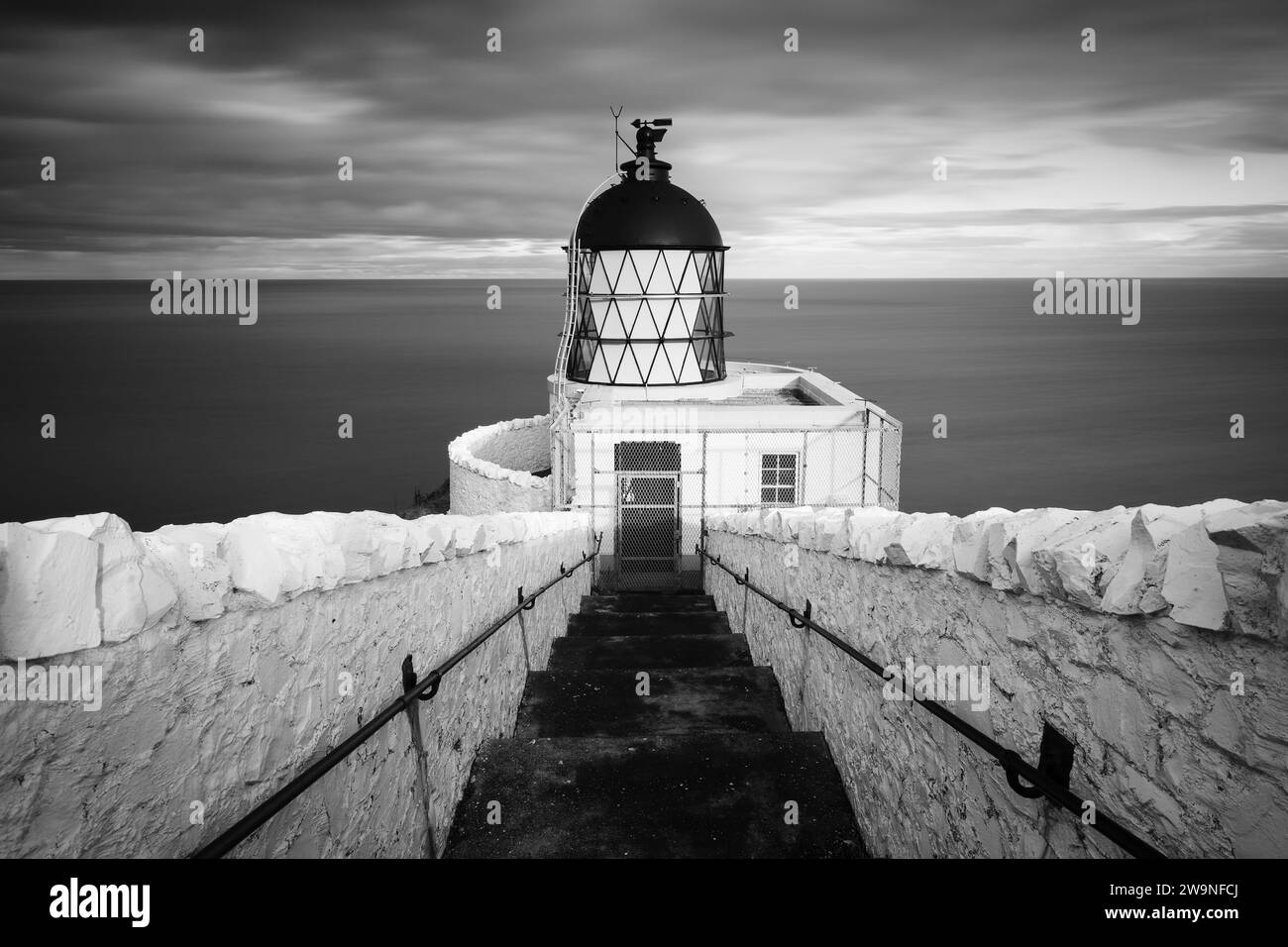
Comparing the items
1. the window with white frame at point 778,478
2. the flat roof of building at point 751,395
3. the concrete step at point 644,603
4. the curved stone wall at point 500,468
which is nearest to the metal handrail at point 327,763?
the concrete step at point 644,603

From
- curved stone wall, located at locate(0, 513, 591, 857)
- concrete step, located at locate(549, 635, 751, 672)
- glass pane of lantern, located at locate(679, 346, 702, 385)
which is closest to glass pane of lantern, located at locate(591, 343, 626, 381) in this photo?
glass pane of lantern, located at locate(679, 346, 702, 385)

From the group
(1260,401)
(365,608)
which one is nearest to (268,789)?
(365,608)

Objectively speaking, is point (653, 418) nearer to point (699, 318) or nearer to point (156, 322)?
point (699, 318)

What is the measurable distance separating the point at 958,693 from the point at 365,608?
7.79ft

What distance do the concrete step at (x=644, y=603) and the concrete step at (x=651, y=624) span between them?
0.80m

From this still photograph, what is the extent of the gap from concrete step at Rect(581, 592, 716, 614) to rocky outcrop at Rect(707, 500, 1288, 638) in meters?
8.12

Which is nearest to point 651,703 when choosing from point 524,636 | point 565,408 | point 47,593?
point 524,636

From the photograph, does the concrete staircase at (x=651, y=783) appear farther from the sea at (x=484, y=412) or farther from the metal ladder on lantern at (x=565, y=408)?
the sea at (x=484, y=412)

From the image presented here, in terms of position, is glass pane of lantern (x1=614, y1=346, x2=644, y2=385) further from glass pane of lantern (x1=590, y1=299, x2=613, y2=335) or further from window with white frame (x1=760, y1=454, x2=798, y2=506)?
window with white frame (x1=760, y1=454, x2=798, y2=506)

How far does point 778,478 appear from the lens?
17.0m

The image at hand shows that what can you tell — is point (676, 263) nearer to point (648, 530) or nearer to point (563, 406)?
point (563, 406)

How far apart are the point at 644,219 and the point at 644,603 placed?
1073 cm

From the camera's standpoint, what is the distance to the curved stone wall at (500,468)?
1694cm

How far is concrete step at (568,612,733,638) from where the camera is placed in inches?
372
